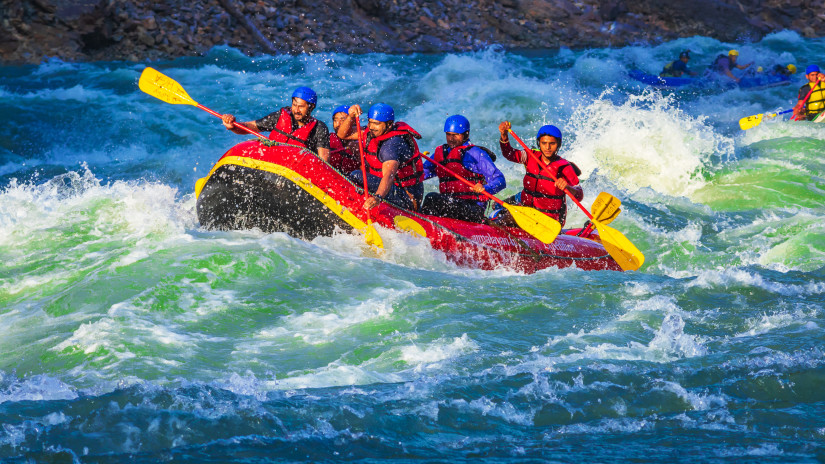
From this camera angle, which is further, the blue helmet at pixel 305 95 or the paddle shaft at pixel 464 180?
the blue helmet at pixel 305 95

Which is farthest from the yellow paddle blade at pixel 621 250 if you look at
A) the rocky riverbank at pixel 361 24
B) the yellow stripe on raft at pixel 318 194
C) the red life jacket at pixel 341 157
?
the rocky riverbank at pixel 361 24

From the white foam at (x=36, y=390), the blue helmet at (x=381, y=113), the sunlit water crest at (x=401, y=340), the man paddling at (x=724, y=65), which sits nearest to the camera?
the sunlit water crest at (x=401, y=340)

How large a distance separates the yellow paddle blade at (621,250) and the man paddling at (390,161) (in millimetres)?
1498

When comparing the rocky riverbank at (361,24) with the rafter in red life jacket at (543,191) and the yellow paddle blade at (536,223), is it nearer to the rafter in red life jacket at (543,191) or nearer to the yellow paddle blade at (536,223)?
the rafter in red life jacket at (543,191)

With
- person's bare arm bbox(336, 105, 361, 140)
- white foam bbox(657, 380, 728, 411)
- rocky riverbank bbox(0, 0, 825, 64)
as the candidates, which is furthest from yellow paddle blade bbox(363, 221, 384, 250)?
rocky riverbank bbox(0, 0, 825, 64)

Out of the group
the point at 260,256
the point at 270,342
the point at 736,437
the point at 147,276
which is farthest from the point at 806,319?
the point at 147,276

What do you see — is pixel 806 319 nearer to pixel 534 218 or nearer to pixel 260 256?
pixel 534 218

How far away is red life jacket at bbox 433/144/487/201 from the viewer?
675 centimetres

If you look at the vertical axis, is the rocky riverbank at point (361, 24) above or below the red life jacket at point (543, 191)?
above

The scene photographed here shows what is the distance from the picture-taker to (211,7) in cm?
1681

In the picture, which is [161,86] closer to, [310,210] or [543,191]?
[310,210]

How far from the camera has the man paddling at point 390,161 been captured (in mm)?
6242

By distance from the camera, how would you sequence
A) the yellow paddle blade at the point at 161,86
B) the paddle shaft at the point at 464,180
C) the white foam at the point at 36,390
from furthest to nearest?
the yellow paddle blade at the point at 161,86 < the paddle shaft at the point at 464,180 < the white foam at the point at 36,390

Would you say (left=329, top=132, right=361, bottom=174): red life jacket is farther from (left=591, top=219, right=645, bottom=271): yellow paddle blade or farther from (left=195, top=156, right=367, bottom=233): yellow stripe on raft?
(left=591, top=219, right=645, bottom=271): yellow paddle blade
